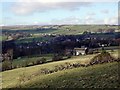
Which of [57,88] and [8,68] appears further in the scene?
[8,68]

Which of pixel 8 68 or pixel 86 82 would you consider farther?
pixel 8 68

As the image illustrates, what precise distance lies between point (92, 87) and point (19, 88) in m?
5.58

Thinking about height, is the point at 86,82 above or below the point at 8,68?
above

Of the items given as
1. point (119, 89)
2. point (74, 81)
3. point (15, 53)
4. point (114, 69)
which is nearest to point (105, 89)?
point (119, 89)

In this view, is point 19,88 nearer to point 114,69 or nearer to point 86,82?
point 86,82

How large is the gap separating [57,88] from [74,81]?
172cm

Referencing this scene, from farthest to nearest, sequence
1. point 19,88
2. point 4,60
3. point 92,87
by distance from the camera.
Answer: point 4,60, point 19,88, point 92,87

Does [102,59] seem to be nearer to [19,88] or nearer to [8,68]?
[19,88]

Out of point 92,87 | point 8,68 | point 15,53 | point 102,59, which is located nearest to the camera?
point 92,87

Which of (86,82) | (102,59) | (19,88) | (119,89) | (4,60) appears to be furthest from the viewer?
(4,60)

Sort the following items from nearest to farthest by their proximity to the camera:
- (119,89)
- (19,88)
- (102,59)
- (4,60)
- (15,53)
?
(119,89) → (19,88) → (102,59) → (4,60) → (15,53)

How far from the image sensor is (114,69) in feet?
58.1

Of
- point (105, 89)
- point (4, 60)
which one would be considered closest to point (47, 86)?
point (105, 89)

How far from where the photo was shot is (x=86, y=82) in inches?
Answer: 604
